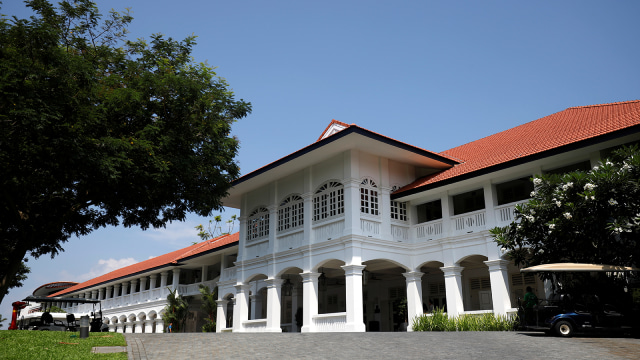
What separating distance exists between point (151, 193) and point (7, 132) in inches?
181

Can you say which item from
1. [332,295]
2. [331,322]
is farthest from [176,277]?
→ [331,322]

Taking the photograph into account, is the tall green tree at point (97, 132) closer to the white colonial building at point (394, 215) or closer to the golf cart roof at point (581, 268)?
the white colonial building at point (394, 215)

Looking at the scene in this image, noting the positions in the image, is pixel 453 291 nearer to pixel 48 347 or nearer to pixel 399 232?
pixel 399 232

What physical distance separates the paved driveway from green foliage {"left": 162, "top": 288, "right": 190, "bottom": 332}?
2031 cm

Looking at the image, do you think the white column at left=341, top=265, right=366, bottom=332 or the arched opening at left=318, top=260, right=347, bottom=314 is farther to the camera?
the arched opening at left=318, top=260, right=347, bottom=314

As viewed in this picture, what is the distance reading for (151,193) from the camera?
1650cm

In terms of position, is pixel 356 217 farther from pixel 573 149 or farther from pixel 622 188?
pixel 622 188

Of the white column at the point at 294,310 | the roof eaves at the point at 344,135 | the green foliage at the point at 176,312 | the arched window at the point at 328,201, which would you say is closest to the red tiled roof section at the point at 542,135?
the roof eaves at the point at 344,135

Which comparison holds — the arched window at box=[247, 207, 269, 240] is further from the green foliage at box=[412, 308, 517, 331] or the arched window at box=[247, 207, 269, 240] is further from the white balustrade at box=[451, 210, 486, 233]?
the white balustrade at box=[451, 210, 486, 233]

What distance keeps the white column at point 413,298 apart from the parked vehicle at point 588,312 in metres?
6.64

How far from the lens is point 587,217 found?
1347cm

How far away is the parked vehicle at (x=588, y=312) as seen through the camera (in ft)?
41.4

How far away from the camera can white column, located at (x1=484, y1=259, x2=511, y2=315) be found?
17.5 meters

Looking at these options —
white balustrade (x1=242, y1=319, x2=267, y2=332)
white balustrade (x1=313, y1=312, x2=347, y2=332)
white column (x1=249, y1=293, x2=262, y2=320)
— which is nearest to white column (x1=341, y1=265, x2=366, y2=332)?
white balustrade (x1=313, y1=312, x2=347, y2=332)
